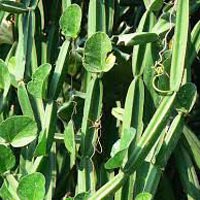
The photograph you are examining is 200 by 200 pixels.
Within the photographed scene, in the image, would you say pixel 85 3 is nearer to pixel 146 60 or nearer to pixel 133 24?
pixel 133 24

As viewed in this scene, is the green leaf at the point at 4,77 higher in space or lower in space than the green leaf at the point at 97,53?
lower

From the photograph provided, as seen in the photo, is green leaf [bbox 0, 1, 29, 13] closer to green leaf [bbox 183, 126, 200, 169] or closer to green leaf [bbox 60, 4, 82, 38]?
green leaf [bbox 60, 4, 82, 38]

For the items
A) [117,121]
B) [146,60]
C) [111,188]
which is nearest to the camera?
[111,188]

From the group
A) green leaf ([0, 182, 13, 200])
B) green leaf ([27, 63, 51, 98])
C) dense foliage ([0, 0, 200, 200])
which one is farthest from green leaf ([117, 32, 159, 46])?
green leaf ([0, 182, 13, 200])

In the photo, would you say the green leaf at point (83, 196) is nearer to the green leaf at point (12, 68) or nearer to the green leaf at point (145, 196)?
the green leaf at point (145, 196)

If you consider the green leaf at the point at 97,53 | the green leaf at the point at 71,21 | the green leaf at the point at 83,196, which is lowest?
the green leaf at the point at 83,196

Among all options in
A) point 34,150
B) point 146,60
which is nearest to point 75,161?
point 34,150

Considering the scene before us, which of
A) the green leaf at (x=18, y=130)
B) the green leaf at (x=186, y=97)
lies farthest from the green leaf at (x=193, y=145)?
the green leaf at (x=18, y=130)
